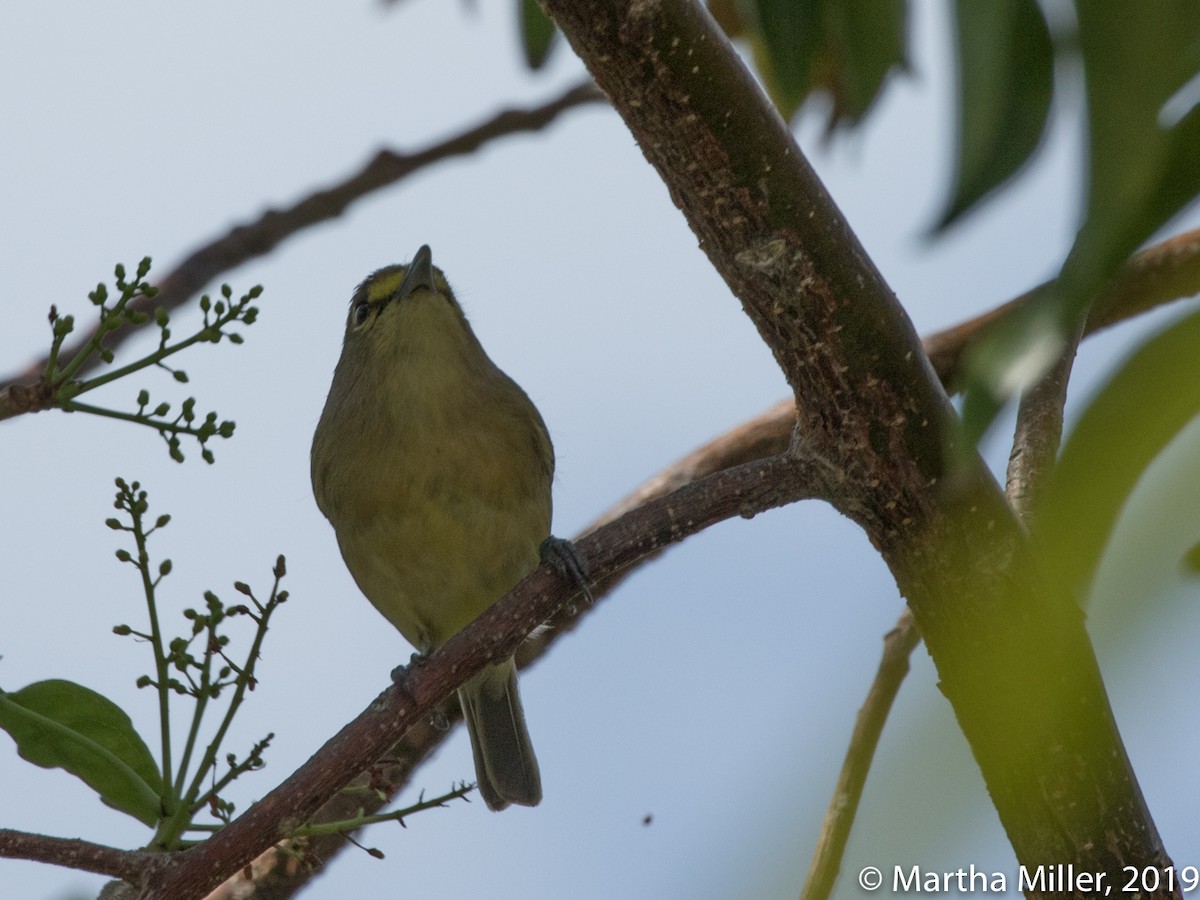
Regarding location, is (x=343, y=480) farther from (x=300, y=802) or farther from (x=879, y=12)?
(x=879, y=12)

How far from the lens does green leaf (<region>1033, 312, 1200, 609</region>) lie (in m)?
0.57

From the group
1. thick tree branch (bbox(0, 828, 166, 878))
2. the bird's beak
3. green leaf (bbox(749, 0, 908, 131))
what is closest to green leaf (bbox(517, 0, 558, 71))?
green leaf (bbox(749, 0, 908, 131))

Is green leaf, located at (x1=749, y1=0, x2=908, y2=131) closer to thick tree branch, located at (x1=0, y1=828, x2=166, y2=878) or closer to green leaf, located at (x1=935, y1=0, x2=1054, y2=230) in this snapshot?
green leaf, located at (x1=935, y1=0, x2=1054, y2=230)

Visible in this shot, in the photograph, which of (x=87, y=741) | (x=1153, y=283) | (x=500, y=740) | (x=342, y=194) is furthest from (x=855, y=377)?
(x=500, y=740)

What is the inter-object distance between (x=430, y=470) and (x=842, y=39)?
353 cm

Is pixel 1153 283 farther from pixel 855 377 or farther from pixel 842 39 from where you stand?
pixel 842 39

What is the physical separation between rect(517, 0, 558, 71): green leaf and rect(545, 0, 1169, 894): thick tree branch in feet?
1.82

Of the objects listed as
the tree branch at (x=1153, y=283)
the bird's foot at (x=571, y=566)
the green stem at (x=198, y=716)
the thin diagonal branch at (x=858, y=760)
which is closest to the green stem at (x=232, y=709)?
the green stem at (x=198, y=716)

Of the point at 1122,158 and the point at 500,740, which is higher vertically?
the point at 500,740

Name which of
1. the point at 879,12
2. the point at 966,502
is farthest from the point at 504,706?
the point at 879,12

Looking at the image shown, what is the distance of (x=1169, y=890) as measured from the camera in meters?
2.58

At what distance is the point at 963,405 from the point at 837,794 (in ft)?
7.87

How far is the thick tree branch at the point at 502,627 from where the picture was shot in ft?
8.21

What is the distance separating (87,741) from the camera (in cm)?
249
